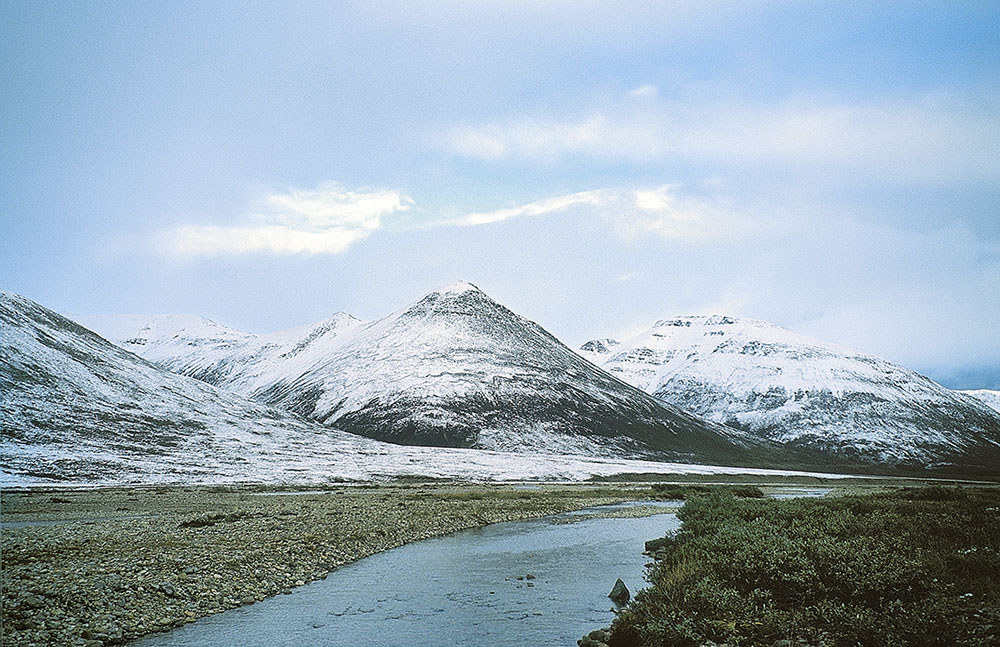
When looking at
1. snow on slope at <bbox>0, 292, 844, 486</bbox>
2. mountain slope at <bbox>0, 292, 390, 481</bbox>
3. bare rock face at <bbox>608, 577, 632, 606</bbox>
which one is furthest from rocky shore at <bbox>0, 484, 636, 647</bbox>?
mountain slope at <bbox>0, 292, 390, 481</bbox>

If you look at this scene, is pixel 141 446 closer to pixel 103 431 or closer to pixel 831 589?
pixel 103 431

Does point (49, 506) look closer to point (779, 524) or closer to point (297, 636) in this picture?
point (297, 636)

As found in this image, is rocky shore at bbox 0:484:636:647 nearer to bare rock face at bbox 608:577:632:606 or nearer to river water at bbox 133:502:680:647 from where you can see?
river water at bbox 133:502:680:647

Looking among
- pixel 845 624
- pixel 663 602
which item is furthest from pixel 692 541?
pixel 845 624

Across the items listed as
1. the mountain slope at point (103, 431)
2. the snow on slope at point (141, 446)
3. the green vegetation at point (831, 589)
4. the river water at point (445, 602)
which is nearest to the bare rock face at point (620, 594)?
the river water at point (445, 602)

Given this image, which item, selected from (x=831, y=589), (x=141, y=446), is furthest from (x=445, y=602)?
(x=141, y=446)

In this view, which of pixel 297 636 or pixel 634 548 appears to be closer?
pixel 297 636

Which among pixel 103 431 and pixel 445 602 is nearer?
pixel 445 602
